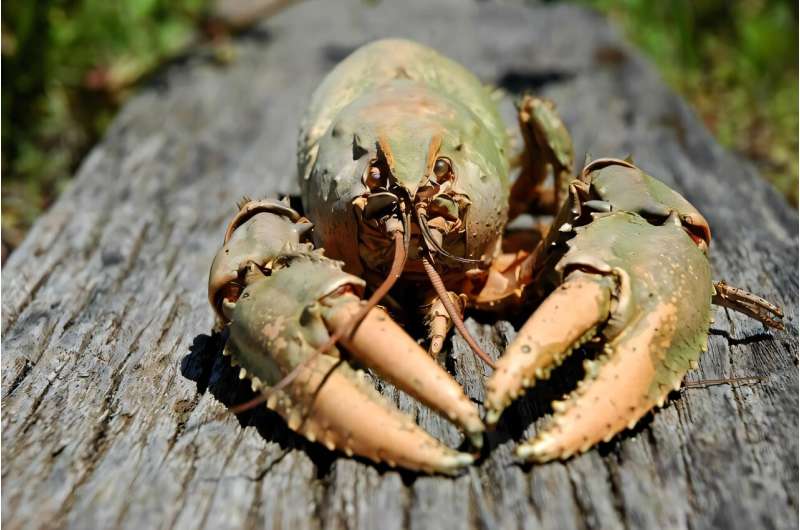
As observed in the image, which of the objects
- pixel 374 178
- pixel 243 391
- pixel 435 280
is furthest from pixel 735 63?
pixel 243 391

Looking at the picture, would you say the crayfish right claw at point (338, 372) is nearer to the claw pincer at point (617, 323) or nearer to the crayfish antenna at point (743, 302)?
the claw pincer at point (617, 323)

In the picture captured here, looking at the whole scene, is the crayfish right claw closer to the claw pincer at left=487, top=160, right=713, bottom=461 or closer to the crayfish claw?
the crayfish claw

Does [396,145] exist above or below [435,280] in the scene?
above

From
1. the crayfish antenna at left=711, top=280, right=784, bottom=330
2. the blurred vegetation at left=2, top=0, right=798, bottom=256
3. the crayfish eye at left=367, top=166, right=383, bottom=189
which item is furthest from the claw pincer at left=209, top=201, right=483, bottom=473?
the blurred vegetation at left=2, top=0, right=798, bottom=256

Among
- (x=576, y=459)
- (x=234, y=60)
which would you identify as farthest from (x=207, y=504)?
(x=234, y=60)

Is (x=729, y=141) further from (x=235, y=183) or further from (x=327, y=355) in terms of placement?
(x=327, y=355)

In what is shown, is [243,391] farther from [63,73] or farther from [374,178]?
[63,73]
